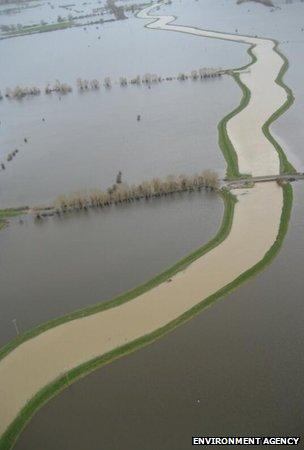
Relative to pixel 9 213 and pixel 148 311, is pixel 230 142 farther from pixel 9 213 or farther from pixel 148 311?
pixel 148 311

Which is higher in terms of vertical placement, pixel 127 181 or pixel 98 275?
pixel 127 181

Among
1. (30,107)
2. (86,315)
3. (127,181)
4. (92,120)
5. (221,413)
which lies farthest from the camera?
(30,107)

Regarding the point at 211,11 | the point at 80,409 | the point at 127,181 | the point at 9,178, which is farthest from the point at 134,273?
the point at 211,11

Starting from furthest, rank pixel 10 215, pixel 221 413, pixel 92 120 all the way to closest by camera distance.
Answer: pixel 92 120 < pixel 10 215 < pixel 221 413

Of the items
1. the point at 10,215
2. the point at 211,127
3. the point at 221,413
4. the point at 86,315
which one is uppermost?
the point at 211,127

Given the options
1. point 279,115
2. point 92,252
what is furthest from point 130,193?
point 279,115

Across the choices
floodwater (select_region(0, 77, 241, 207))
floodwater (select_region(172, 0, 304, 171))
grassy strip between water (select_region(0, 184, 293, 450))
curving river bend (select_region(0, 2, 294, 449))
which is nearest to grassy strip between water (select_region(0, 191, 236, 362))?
grassy strip between water (select_region(0, 184, 293, 450))

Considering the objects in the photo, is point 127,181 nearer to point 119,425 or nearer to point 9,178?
point 9,178
